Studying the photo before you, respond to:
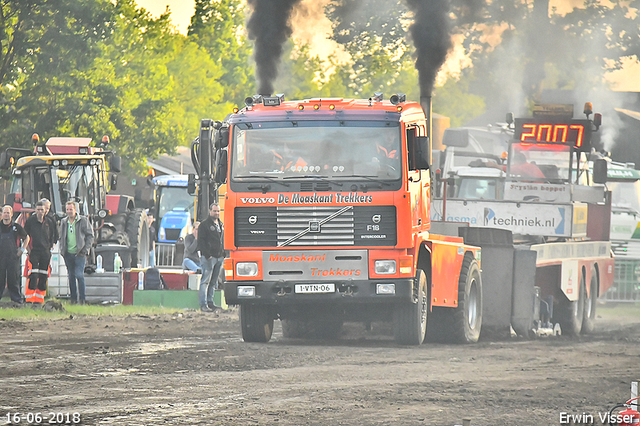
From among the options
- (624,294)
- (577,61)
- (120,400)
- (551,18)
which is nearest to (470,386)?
(120,400)

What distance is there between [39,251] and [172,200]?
16034 millimetres

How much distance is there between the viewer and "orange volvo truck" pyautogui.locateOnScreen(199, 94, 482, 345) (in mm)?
14789

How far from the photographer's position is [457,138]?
2722 centimetres

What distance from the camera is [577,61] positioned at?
5272cm

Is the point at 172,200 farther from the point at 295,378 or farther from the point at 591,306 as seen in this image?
the point at 295,378

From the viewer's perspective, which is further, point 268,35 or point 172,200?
point 172,200

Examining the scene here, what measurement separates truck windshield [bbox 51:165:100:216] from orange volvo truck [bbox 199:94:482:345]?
12.0 meters

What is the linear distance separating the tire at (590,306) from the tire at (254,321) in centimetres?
689

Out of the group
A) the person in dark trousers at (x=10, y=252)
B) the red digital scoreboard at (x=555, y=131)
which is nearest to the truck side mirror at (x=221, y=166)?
the person in dark trousers at (x=10, y=252)

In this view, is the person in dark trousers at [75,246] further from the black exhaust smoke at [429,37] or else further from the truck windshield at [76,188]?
the black exhaust smoke at [429,37]

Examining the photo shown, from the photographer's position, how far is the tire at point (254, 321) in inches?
629

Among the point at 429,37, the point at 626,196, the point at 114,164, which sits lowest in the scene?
the point at 626,196

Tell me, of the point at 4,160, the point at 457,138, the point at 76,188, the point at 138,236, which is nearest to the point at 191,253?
the point at 76,188

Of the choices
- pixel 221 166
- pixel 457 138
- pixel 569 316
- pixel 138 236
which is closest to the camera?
pixel 221 166
